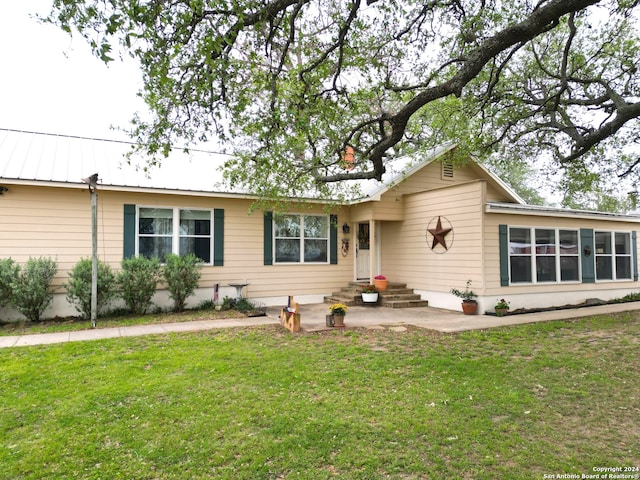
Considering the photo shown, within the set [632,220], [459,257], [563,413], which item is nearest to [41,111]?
[459,257]

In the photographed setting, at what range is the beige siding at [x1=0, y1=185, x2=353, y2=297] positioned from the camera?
8125mm

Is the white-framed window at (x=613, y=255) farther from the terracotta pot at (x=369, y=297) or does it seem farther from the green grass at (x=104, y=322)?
the green grass at (x=104, y=322)

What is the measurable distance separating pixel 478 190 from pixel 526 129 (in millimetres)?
2212

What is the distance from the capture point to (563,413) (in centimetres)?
366

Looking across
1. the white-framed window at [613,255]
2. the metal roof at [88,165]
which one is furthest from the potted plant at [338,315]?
the white-framed window at [613,255]

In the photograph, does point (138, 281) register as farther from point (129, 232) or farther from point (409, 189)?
point (409, 189)

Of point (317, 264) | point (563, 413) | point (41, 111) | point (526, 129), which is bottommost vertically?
point (563, 413)

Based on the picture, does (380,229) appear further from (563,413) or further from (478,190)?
(563,413)

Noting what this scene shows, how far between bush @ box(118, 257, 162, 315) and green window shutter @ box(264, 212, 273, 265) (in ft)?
9.34

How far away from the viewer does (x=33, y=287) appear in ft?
24.8

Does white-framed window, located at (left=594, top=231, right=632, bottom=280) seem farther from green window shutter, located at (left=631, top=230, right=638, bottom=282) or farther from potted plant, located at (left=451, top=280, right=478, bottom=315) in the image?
potted plant, located at (left=451, top=280, right=478, bottom=315)

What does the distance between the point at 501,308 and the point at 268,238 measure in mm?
6122

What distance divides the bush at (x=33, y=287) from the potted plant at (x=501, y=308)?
9.85m

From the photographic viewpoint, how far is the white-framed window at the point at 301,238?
10.8m
